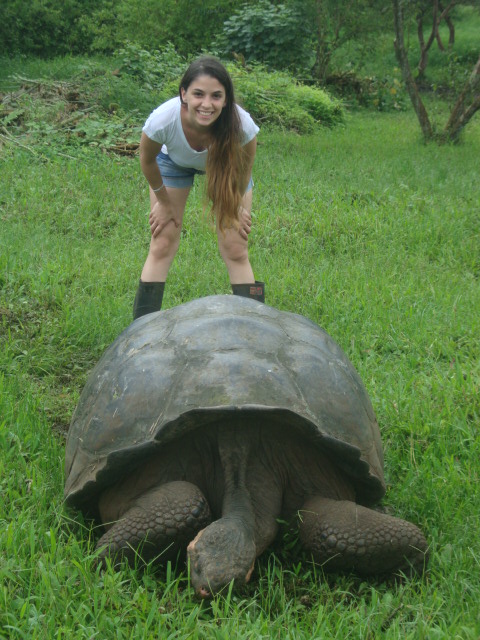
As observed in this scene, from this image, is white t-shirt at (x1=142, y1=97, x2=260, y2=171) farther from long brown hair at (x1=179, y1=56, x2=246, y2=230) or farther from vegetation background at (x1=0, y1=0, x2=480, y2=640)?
vegetation background at (x1=0, y1=0, x2=480, y2=640)

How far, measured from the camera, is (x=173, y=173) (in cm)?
395

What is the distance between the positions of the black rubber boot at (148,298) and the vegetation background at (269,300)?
0.17 m

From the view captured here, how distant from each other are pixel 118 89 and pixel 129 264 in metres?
4.96

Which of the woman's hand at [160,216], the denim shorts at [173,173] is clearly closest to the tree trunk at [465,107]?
the denim shorts at [173,173]

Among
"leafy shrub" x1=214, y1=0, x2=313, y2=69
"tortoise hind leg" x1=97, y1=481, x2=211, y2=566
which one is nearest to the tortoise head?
"tortoise hind leg" x1=97, y1=481, x2=211, y2=566

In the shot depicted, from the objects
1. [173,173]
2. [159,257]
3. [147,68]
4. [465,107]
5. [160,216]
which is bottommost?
[159,257]

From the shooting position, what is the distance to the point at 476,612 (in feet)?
6.45

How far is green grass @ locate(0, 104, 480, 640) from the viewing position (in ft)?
6.35

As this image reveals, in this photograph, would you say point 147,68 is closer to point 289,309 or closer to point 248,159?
point 289,309

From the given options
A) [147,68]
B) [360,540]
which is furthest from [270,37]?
[360,540]

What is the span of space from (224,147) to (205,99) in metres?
0.23

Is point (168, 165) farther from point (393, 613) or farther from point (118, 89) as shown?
point (118, 89)

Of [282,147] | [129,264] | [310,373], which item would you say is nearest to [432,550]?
[310,373]

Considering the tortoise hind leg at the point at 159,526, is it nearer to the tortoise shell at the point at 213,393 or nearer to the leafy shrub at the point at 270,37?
the tortoise shell at the point at 213,393
